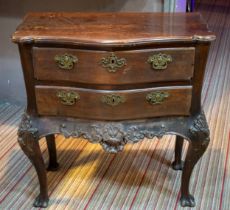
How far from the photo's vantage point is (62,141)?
211 centimetres

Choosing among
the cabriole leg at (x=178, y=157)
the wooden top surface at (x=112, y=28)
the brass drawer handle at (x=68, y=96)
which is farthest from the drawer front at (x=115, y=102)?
the cabriole leg at (x=178, y=157)

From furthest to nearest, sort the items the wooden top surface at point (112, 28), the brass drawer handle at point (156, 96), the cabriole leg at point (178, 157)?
the cabriole leg at point (178, 157) < the brass drawer handle at point (156, 96) < the wooden top surface at point (112, 28)

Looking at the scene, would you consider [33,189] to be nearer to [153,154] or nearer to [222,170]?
[153,154]

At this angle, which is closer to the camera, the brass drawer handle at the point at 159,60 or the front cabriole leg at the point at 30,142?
the brass drawer handle at the point at 159,60

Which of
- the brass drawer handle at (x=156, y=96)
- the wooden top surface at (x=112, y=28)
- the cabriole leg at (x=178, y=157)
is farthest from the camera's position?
the cabriole leg at (x=178, y=157)

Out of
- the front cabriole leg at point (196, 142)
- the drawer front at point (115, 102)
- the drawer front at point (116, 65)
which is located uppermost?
the drawer front at point (116, 65)

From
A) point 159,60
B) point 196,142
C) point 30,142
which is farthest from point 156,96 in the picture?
point 30,142

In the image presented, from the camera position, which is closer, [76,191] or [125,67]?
[125,67]

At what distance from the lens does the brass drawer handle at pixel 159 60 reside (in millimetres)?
1322

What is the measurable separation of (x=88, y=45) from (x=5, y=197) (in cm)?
83

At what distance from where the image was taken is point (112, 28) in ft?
4.52

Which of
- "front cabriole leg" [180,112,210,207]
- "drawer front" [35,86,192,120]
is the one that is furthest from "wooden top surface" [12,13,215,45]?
"front cabriole leg" [180,112,210,207]

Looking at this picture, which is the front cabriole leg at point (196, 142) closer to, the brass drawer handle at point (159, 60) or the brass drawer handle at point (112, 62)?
the brass drawer handle at point (159, 60)

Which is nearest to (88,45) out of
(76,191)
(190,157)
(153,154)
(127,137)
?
(127,137)
